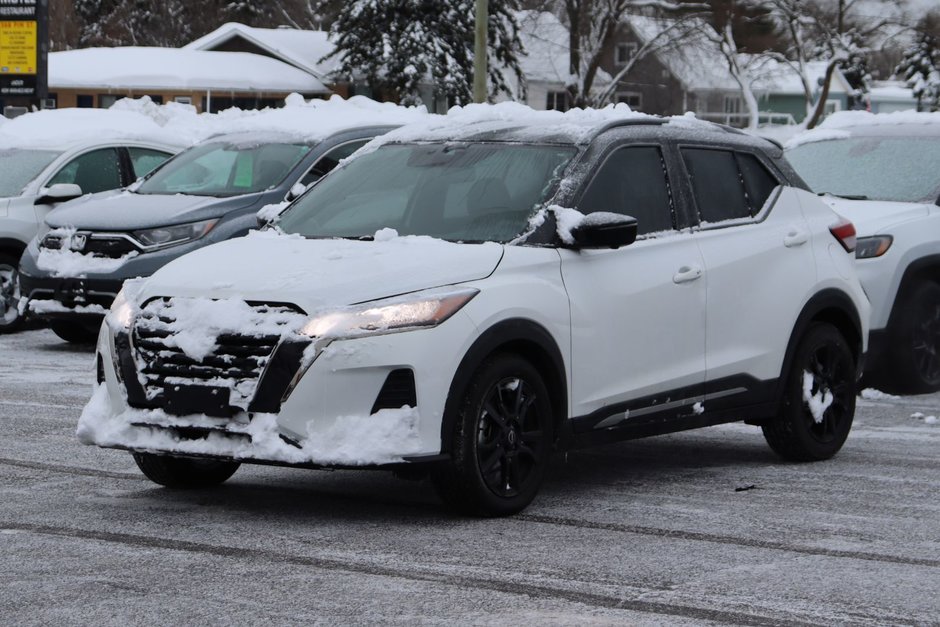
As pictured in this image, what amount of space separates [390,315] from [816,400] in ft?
10.3

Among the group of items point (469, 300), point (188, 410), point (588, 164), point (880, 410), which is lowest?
point (880, 410)

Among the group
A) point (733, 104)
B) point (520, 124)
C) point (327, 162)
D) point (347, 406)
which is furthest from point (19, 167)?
point (733, 104)

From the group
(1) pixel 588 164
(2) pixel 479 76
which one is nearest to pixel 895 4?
(2) pixel 479 76

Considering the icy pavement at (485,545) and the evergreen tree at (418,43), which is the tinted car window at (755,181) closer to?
the icy pavement at (485,545)

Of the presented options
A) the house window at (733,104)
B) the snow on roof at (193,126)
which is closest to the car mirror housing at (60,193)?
the snow on roof at (193,126)

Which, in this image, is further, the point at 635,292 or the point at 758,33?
the point at 758,33

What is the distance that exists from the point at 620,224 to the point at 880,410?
15.1 feet

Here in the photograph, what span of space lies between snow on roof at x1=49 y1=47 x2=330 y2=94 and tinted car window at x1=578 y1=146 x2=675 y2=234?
4987 cm

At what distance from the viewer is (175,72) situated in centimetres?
5734

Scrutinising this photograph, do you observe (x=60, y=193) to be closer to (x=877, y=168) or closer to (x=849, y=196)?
(x=849, y=196)

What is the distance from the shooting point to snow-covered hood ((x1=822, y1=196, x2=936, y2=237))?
469 inches

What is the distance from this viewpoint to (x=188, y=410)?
6.93m

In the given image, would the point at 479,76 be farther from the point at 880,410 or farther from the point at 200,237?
the point at 880,410

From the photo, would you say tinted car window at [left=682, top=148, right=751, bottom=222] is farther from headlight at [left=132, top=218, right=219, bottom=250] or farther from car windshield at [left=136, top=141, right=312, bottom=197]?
car windshield at [left=136, top=141, right=312, bottom=197]
